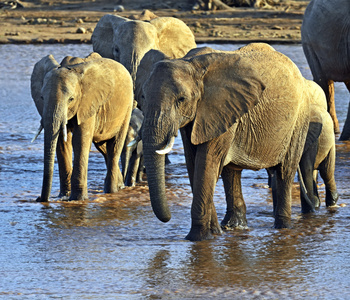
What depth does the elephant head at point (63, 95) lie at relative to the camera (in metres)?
7.29

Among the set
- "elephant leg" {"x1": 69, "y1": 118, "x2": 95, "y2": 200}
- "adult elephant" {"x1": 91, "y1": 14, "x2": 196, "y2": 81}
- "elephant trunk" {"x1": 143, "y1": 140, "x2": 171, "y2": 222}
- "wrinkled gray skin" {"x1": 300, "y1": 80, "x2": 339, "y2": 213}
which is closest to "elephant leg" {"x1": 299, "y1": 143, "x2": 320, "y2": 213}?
"wrinkled gray skin" {"x1": 300, "y1": 80, "x2": 339, "y2": 213}

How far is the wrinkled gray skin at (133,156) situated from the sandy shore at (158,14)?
519 inches

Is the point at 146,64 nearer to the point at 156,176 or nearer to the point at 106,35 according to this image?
the point at 156,176

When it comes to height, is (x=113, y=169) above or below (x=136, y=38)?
below

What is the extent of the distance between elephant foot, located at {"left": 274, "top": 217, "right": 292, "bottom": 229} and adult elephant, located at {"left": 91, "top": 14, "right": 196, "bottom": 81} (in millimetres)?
3569

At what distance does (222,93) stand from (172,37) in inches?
200

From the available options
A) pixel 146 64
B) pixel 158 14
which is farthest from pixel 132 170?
pixel 158 14

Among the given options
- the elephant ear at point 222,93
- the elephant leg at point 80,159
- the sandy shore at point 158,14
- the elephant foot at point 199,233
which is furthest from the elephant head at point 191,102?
the sandy shore at point 158,14

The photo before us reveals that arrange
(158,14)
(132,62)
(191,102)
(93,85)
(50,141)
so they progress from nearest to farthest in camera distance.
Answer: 1. (191,102)
2. (50,141)
3. (93,85)
4. (132,62)
5. (158,14)

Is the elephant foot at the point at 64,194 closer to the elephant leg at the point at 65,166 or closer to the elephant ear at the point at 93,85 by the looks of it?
the elephant leg at the point at 65,166

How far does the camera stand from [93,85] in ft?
25.7

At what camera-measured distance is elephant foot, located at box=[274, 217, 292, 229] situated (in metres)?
6.64

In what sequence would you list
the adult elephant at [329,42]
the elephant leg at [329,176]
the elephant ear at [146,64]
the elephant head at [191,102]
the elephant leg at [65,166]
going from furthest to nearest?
1. the adult elephant at [329,42]
2. the elephant leg at [65,166]
3. the elephant leg at [329,176]
4. the elephant ear at [146,64]
5. the elephant head at [191,102]

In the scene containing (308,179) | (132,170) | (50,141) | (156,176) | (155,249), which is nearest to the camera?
(156,176)
